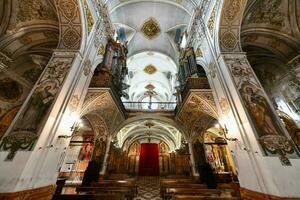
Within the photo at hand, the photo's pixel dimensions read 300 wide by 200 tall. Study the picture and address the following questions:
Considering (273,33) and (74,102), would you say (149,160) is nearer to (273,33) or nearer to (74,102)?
(74,102)

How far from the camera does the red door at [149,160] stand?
1852 cm

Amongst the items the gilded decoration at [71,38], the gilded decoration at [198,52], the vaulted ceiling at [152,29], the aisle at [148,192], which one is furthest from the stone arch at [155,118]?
the gilded decoration at [71,38]

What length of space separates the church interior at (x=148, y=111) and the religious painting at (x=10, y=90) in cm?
6

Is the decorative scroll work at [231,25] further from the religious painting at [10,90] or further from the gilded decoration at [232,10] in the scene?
the religious painting at [10,90]

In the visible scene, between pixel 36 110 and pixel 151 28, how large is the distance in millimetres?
12412

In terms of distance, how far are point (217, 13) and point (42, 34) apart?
8498 mm

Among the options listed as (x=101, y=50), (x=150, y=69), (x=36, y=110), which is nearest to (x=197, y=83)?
(x=101, y=50)

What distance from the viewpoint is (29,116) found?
14.2 ft

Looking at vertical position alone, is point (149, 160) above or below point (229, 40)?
below

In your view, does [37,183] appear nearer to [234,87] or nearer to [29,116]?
[29,116]

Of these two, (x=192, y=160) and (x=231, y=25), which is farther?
(x=192, y=160)

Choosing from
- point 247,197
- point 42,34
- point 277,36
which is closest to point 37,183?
point 247,197

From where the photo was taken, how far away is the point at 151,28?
45.8 ft

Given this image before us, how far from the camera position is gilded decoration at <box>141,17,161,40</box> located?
1354 centimetres
